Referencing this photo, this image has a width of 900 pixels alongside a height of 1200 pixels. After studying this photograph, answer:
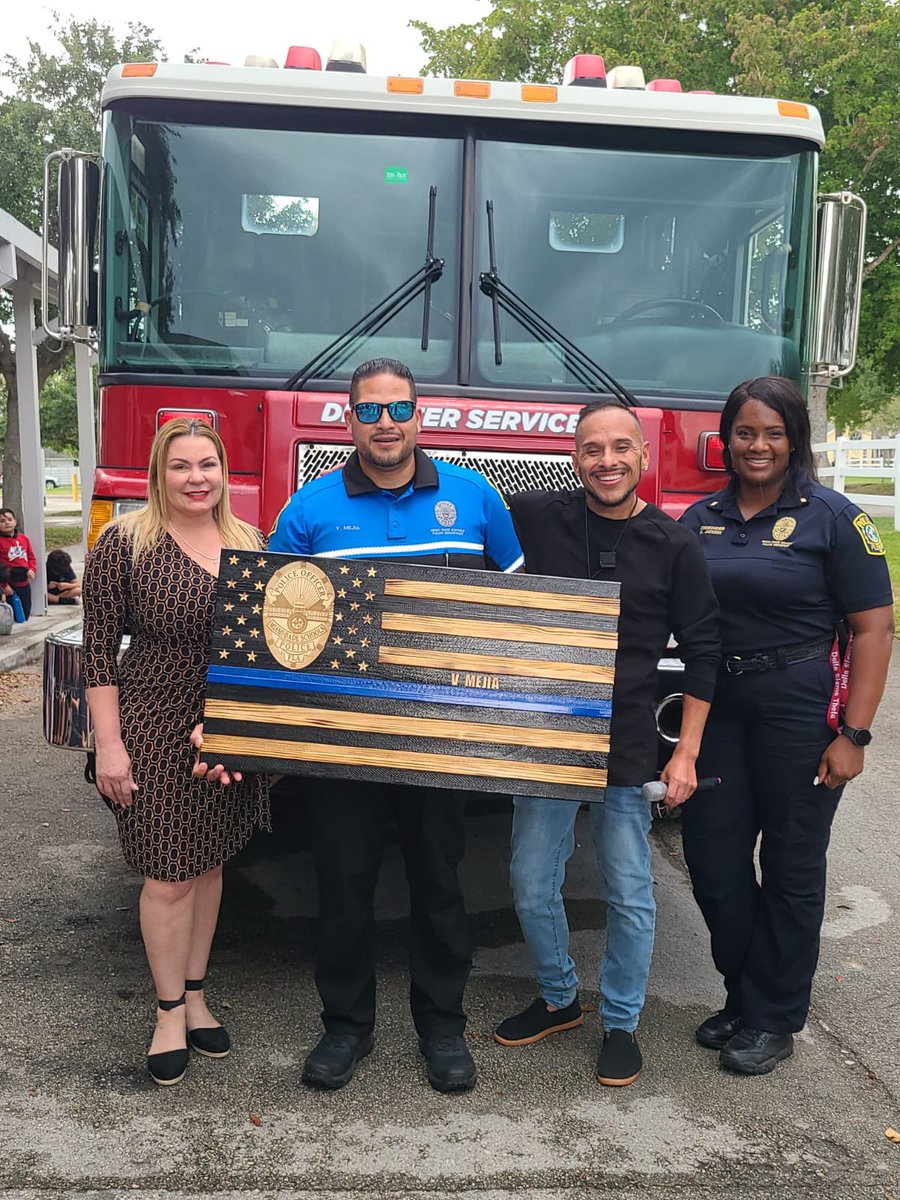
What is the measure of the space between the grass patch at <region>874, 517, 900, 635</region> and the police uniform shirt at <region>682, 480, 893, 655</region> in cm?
949

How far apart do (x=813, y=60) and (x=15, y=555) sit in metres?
18.8

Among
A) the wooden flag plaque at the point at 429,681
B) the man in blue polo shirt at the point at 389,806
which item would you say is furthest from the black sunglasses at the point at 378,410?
the wooden flag plaque at the point at 429,681

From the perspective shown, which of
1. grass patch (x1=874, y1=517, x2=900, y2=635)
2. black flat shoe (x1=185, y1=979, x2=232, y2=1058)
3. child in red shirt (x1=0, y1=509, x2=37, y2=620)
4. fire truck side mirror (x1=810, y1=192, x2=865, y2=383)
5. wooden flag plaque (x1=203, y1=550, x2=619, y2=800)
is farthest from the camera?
grass patch (x1=874, y1=517, x2=900, y2=635)

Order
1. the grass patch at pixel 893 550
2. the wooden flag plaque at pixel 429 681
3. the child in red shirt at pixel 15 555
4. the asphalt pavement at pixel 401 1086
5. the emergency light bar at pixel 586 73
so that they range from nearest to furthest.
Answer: the asphalt pavement at pixel 401 1086 → the wooden flag plaque at pixel 429 681 → the emergency light bar at pixel 586 73 → the child in red shirt at pixel 15 555 → the grass patch at pixel 893 550

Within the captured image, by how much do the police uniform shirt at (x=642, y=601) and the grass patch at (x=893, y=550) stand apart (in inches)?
384

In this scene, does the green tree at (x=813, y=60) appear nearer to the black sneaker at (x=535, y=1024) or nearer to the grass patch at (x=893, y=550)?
the grass patch at (x=893, y=550)

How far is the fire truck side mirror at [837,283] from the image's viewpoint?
4.36 m

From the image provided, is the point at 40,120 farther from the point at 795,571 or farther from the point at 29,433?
the point at 795,571

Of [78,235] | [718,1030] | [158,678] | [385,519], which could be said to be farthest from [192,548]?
[718,1030]

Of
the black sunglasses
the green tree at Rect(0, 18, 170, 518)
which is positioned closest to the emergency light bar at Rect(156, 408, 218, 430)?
the black sunglasses

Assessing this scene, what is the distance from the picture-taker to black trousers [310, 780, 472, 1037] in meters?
3.06

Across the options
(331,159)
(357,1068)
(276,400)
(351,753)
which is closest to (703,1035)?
(357,1068)

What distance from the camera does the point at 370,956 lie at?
3166mm

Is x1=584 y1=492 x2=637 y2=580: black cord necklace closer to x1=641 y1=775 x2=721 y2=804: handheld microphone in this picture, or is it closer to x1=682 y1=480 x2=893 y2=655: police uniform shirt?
x1=682 y1=480 x2=893 y2=655: police uniform shirt
